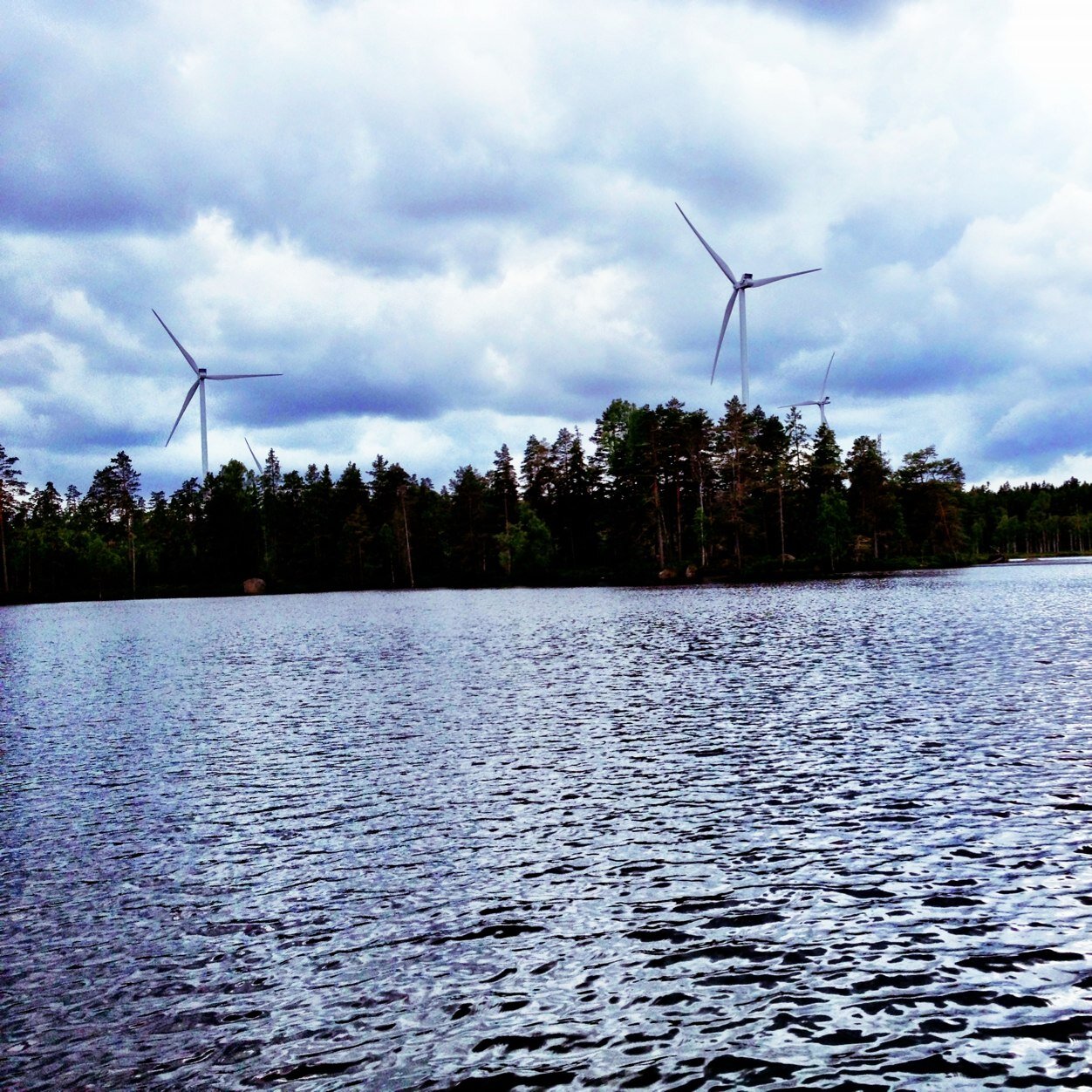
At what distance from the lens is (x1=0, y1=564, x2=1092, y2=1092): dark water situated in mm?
10508

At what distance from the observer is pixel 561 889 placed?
51.3 feet

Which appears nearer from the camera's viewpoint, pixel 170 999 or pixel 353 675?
pixel 170 999

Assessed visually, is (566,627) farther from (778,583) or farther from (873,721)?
(778,583)

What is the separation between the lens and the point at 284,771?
82.9ft

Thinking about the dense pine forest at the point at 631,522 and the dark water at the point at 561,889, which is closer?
the dark water at the point at 561,889

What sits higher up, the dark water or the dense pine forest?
the dense pine forest

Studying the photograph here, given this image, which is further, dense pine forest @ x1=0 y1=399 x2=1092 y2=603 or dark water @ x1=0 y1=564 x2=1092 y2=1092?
dense pine forest @ x1=0 y1=399 x2=1092 y2=603

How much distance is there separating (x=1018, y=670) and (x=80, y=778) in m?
34.5

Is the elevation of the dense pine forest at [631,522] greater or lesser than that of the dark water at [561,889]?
greater

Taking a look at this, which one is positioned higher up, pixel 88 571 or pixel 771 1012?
pixel 88 571

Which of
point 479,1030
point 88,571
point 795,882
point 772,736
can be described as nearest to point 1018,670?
point 772,736

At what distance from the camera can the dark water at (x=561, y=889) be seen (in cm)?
1051

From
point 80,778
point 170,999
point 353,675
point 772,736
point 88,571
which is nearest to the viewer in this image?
point 170,999

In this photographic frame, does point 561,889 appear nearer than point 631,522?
Yes
